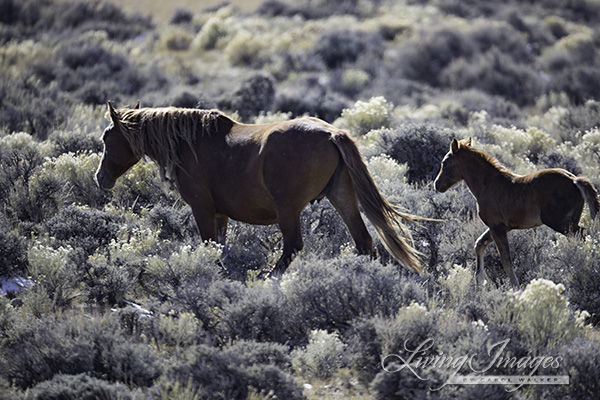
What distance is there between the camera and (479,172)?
7.19m

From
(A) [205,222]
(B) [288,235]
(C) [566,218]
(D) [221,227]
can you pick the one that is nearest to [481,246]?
(C) [566,218]

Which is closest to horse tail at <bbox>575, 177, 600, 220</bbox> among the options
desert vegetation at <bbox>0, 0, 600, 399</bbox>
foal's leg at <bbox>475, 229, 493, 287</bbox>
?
desert vegetation at <bbox>0, 0, 600, 399</bbox>

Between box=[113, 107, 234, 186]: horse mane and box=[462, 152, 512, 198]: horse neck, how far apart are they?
9.24ft

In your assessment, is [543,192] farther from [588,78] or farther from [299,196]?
[588,78]

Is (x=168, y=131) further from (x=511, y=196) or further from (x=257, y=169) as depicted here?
(x=511, y=196)

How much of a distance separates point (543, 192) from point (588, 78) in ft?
55.0

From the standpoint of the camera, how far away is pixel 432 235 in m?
7.79

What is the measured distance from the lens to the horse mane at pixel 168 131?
7.00 metres

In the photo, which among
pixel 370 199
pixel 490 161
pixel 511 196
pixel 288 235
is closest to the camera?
pixel 370 199

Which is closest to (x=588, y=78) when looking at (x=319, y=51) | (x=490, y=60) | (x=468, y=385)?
(x=490, y=60)

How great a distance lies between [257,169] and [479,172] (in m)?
2.61

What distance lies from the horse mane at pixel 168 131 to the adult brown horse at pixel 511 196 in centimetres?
277

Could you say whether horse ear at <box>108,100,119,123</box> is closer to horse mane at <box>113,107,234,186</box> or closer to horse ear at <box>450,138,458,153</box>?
horse mane at <box>113,107,234,186</box>

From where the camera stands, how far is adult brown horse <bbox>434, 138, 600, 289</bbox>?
6.32 metres
